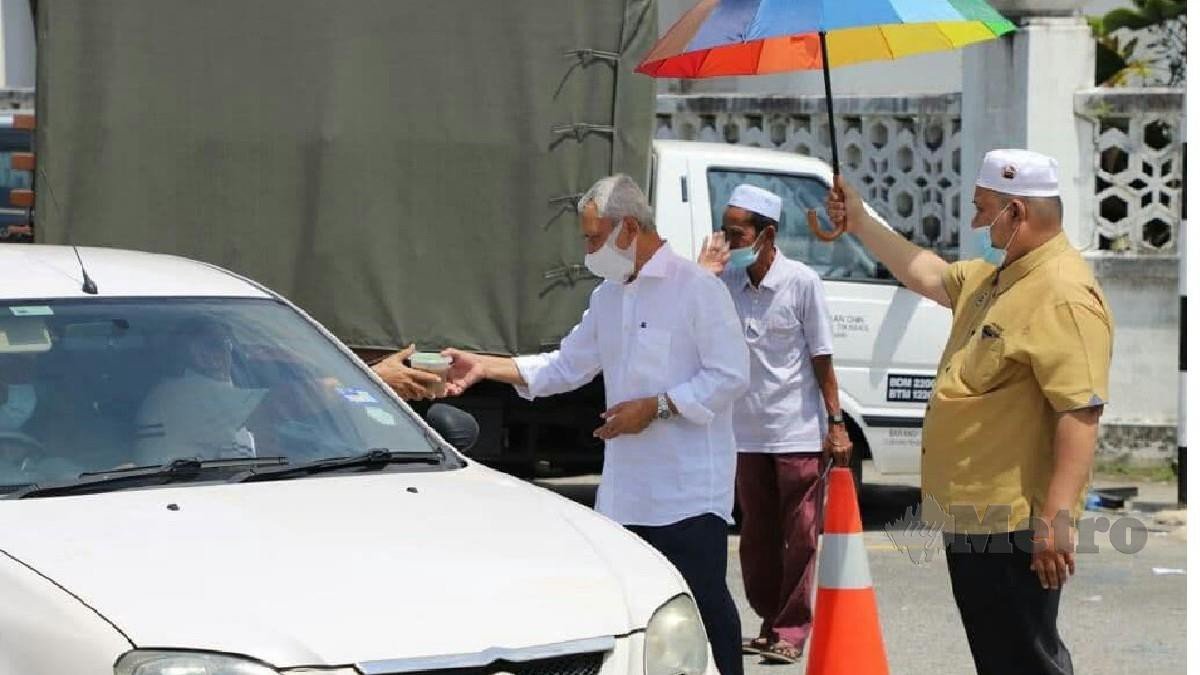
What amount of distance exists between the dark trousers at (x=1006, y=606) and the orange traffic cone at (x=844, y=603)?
2.55ft

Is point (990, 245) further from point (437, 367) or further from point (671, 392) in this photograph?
point (437, 367)

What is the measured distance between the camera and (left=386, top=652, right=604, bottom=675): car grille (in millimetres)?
4141

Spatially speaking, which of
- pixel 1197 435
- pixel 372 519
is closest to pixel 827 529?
pixel 372 519

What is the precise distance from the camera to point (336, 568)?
4.32 metres

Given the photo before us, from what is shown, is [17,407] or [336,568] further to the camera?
[17,407]

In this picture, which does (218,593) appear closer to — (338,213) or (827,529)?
(827,529)

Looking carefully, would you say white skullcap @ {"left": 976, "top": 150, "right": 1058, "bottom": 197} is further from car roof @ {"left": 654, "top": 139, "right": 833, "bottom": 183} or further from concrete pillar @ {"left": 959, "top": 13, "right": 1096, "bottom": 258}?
concrete pillar @ {"left": 959, "top": 13, "right": 1096, "bottom": 258}

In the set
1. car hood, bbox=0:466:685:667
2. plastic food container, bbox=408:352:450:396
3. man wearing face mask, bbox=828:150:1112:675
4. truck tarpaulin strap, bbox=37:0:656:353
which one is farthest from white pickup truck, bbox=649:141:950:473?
car hood, bbox=0:466:685:667

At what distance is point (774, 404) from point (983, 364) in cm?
265

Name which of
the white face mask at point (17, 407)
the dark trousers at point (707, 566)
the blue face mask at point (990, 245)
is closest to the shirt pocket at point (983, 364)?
the blue face mask at point (990, 245)

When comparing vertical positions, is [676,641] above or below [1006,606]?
above

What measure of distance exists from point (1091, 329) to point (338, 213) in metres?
5.33

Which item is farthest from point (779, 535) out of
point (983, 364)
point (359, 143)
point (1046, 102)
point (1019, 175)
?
point (1046, 102)

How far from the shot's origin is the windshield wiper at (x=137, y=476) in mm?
4742
